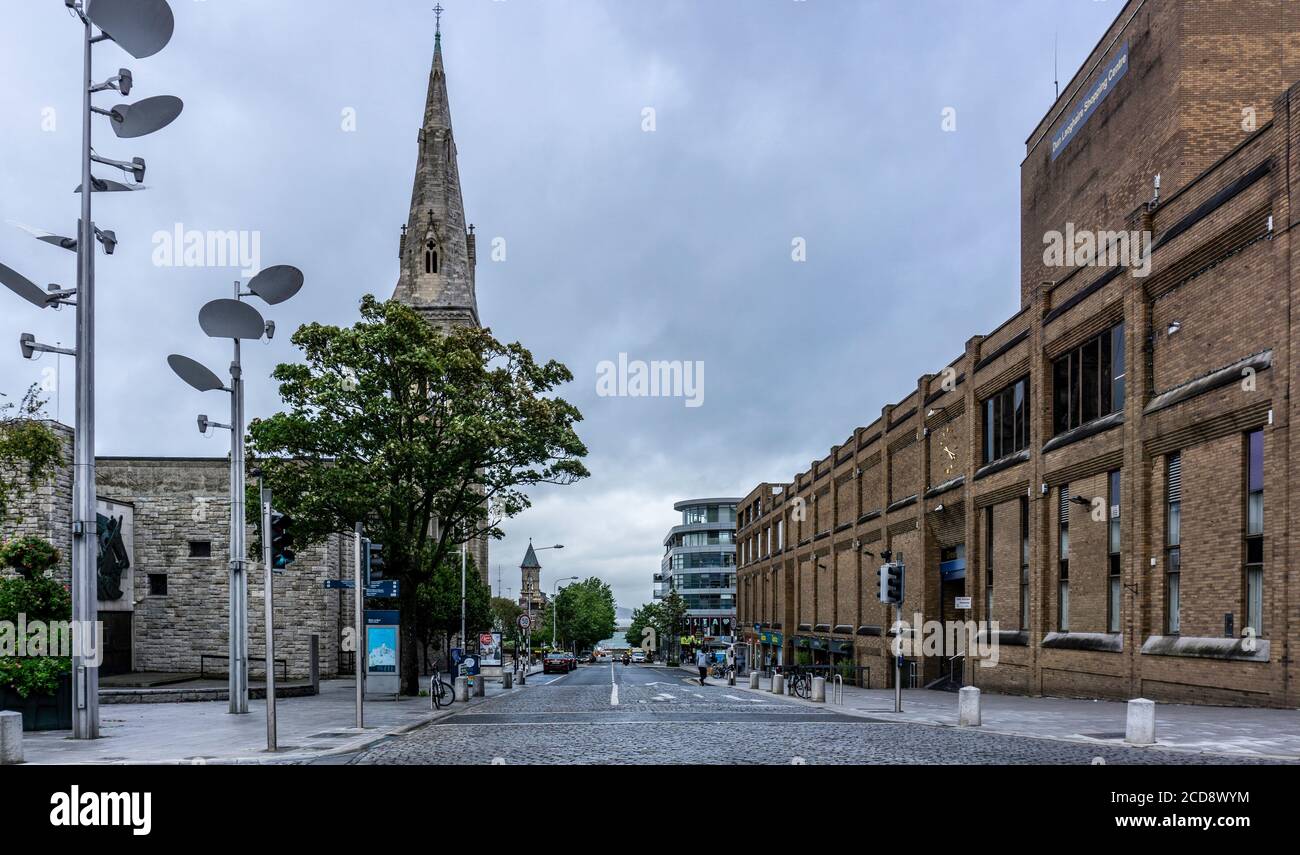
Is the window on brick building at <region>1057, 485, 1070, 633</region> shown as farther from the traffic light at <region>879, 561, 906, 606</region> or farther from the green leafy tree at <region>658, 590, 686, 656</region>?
the green leafy tree at <region>658, 590, 686, 656</region>

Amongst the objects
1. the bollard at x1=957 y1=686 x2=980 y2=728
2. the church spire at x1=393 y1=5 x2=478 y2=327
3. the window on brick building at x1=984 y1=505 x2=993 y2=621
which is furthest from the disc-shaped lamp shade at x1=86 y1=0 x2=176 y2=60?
the church spire at x1=393 y1=5 x2=478 y2=327

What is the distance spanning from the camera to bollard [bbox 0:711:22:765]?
1295 cm

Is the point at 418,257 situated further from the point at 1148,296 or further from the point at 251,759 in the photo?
the point at 251,759

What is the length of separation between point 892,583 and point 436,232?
251ft

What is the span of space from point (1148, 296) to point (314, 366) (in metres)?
22.8

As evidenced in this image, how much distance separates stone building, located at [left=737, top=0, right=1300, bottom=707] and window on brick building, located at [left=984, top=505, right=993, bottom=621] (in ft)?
0.26

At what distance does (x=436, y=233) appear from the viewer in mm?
93312

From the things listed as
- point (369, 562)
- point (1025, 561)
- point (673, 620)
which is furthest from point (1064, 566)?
point (673, 620)

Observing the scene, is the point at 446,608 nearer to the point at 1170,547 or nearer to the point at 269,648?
the point at 1170,547

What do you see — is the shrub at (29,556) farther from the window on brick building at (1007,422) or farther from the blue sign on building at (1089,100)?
the blue sign on building at (1089,100)

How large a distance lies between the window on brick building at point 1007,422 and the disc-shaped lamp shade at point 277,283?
2365 cm

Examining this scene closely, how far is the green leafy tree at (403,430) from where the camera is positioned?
29844 millimetres
